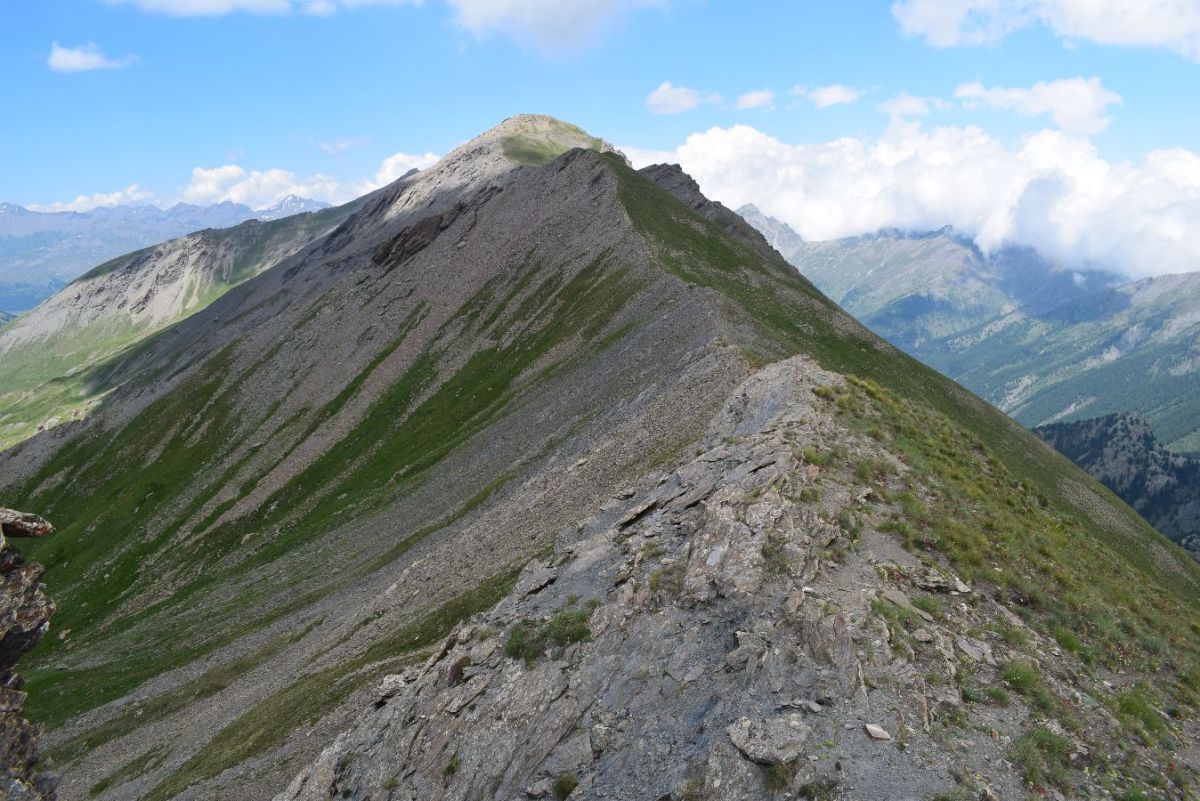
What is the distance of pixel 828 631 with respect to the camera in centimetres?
1719

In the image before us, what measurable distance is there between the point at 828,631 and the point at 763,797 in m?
4.64

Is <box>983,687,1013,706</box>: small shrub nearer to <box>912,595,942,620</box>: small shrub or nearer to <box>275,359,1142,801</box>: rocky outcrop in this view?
<box>275,359,1142,801</box>: rocky outcrop

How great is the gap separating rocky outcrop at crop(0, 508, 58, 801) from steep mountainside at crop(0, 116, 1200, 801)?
10.1m

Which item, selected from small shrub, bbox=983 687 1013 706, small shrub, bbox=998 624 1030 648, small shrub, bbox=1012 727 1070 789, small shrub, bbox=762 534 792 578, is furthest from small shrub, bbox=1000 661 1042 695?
small shrub, bbox=762 534 792 578

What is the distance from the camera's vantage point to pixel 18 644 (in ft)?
102

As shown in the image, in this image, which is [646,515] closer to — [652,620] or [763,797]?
[652,620]

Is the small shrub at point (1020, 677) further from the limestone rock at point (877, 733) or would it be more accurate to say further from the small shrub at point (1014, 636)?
the limestone rock at point (877, 733)

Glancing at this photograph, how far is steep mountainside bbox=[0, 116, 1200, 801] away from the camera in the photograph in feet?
54.5

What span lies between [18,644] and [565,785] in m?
29.5

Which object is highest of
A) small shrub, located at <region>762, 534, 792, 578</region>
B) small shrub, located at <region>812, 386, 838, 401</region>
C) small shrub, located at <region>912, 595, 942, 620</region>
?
small shrub, located at <region>812, 386, 838, 401</region>

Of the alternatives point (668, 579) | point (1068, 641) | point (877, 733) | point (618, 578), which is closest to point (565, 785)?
point (668, 579)

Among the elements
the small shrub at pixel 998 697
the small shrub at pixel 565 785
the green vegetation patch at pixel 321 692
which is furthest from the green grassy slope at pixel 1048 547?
the green vegetation patch at pixel 321 692

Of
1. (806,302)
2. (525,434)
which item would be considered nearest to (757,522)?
(525,434)

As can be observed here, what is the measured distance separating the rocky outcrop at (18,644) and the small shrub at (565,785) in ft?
80.7
